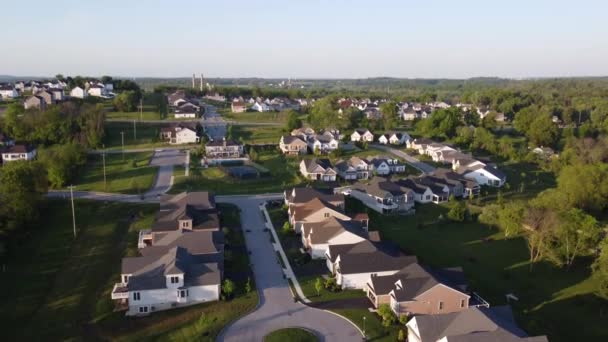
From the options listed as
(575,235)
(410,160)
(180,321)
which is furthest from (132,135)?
(575,235)

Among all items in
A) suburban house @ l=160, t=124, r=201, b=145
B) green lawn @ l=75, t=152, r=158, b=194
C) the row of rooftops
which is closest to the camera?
the row of rooftops

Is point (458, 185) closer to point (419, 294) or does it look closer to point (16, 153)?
point (419, 294)

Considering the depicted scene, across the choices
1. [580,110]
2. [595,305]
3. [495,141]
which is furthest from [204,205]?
[580,110]

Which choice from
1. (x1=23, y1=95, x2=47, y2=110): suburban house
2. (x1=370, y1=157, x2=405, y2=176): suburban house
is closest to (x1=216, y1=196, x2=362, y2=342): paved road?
(x1=370, y1=157, x2=405, y2=176): suburban house

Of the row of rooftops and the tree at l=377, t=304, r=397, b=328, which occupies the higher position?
the row of rooftops

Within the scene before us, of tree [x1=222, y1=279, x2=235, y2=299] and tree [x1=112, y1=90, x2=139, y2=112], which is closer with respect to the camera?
tree [x1=222, y1=279, x2=235, y2=299]

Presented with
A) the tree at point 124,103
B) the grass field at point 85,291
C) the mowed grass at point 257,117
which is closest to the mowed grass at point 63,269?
the grass field at point 85,291

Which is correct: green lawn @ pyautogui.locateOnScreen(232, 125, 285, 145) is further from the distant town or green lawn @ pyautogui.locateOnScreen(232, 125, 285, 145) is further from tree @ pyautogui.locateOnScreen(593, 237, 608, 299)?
tree @ pyautogui.locateOnScreen(593, 237, 608, 299)
